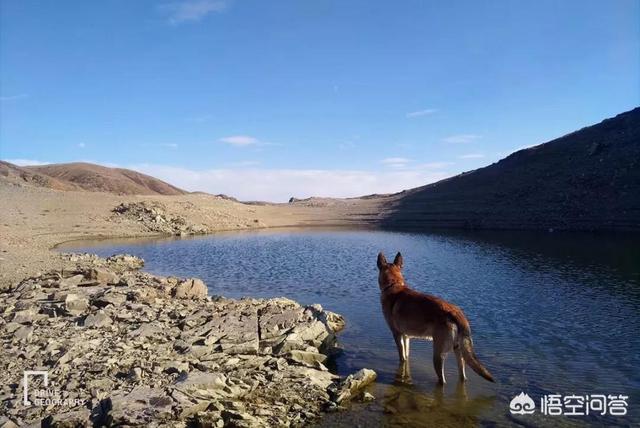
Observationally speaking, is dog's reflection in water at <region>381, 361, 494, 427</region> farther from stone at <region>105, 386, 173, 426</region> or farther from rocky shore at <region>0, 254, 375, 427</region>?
stone at <region>105, 386, 173, 426</region>

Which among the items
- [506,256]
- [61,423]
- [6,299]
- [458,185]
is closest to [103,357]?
[61,423]

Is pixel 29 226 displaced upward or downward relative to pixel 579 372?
upward

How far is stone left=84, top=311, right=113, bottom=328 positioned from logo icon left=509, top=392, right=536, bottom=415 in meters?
8.92

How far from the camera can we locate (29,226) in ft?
141

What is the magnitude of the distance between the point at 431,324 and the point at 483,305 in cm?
862

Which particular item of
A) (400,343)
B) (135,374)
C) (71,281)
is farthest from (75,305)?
(400,343)

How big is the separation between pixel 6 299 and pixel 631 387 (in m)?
16.1

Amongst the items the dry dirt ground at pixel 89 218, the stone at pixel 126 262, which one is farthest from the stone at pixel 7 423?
the stone at pixel 126 262

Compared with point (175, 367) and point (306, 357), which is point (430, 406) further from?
point (175, 367)

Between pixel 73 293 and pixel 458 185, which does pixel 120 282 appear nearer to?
pixel 73 293

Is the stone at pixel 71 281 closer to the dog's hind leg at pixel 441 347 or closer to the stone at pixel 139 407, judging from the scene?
the stone at pixel 139 407

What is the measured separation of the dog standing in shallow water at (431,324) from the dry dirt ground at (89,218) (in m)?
16.0

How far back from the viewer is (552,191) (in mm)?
57125

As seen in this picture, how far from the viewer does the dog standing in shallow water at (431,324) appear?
8.46 m
